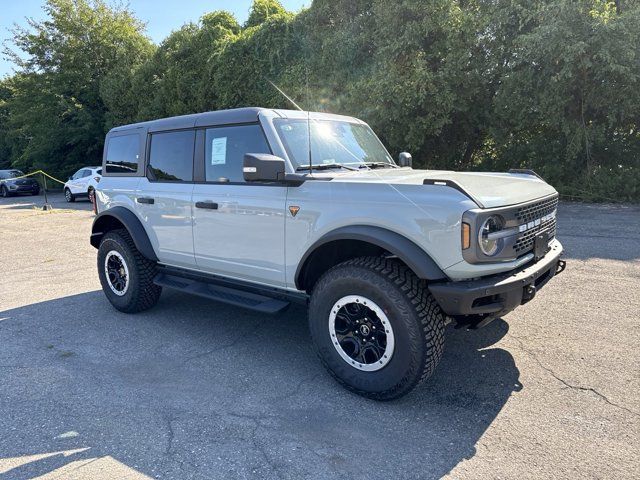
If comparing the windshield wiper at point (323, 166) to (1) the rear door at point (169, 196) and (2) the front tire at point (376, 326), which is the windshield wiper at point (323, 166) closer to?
(2) the front tire at point (376, 326)

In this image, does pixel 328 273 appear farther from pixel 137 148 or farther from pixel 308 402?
pixel 137 148

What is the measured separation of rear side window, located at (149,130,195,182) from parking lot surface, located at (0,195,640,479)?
5.03 ft

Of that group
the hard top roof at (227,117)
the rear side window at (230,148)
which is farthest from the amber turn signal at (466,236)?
the hard top roof at (227,117)

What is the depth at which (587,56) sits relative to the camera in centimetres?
1147

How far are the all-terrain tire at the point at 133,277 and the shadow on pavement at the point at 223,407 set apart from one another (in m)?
0.41

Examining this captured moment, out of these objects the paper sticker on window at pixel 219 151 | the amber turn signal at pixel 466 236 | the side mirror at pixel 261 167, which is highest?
the paper sticker on window at pixel 219 151

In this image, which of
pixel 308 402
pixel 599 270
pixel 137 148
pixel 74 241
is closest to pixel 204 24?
pixel 74 241

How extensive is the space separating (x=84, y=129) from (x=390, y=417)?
30.4m

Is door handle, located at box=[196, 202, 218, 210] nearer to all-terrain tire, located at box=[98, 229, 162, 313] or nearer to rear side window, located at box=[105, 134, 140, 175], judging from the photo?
all-terrain tire, located at box=[98, 229, 162, 313]

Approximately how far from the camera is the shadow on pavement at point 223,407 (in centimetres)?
262

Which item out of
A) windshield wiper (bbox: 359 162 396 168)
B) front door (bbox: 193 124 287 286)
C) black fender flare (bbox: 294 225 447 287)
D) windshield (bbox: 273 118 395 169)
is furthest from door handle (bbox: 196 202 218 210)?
windshield wiper (bbox: 359 162 396 168)

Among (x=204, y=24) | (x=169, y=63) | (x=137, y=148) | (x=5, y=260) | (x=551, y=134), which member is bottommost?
(x=5, y=260)

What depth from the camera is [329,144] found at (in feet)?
13.6

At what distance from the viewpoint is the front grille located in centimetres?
313
